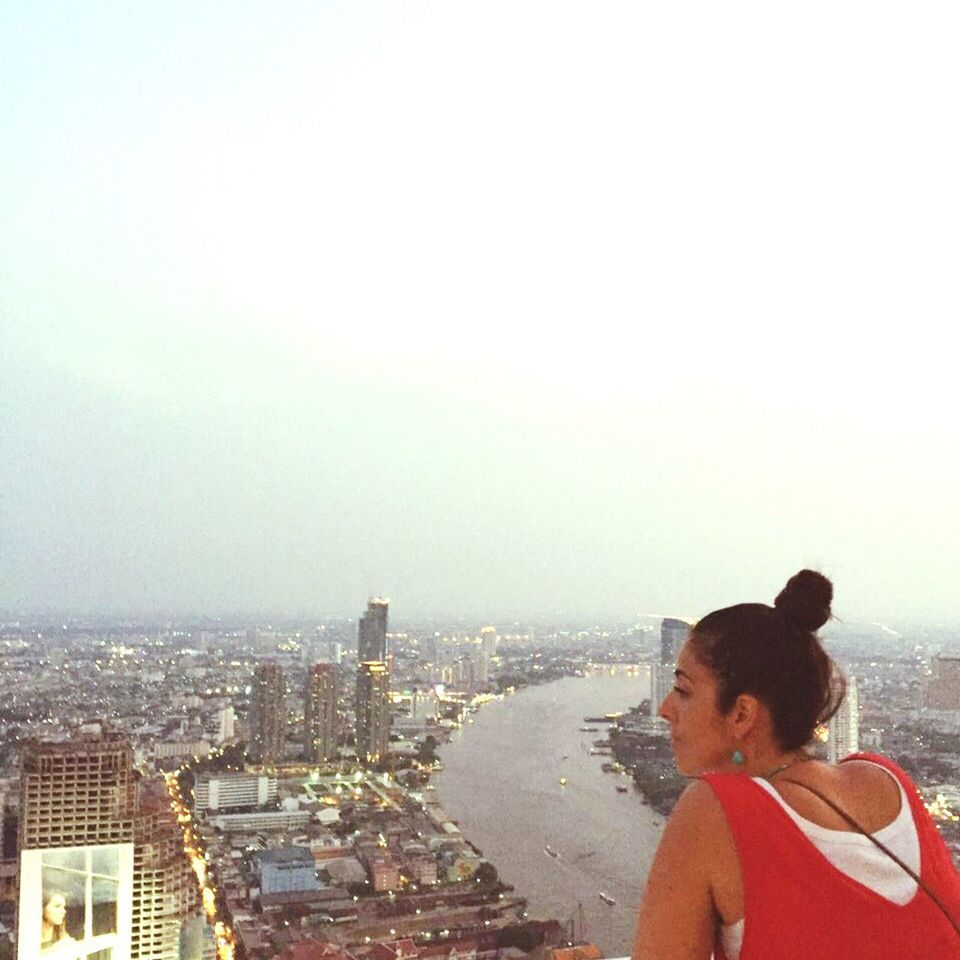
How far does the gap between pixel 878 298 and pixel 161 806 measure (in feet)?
8.68

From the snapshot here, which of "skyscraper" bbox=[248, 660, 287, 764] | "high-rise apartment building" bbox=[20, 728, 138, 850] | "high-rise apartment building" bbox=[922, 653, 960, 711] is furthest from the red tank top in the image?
"skyscraper" bbox=[248, 660, 287, 764]

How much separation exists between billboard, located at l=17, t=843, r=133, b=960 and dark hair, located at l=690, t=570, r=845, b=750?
200 centimetres

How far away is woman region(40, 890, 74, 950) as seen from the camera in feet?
6.93

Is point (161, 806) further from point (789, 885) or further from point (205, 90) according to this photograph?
point (789, 885)

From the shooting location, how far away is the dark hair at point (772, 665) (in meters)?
0.68

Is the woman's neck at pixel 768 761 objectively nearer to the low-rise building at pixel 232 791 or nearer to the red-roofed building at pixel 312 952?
the red-roofed building at pixel 312 952

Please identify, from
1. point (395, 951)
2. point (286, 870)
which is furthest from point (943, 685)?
point (286, 870)

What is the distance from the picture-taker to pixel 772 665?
0.68 metres

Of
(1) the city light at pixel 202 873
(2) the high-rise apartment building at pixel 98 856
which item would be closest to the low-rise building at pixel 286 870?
(1) the city light at pixel 202 873

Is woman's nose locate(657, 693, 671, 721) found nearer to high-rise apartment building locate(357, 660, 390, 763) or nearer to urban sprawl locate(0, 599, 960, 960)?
urban sprawl locate(0, 599, 960, 960)

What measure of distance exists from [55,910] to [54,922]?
0.10ft

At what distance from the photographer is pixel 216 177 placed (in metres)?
3.20

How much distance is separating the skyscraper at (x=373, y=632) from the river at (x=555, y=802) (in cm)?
47

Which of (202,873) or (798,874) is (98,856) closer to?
(202,873)
